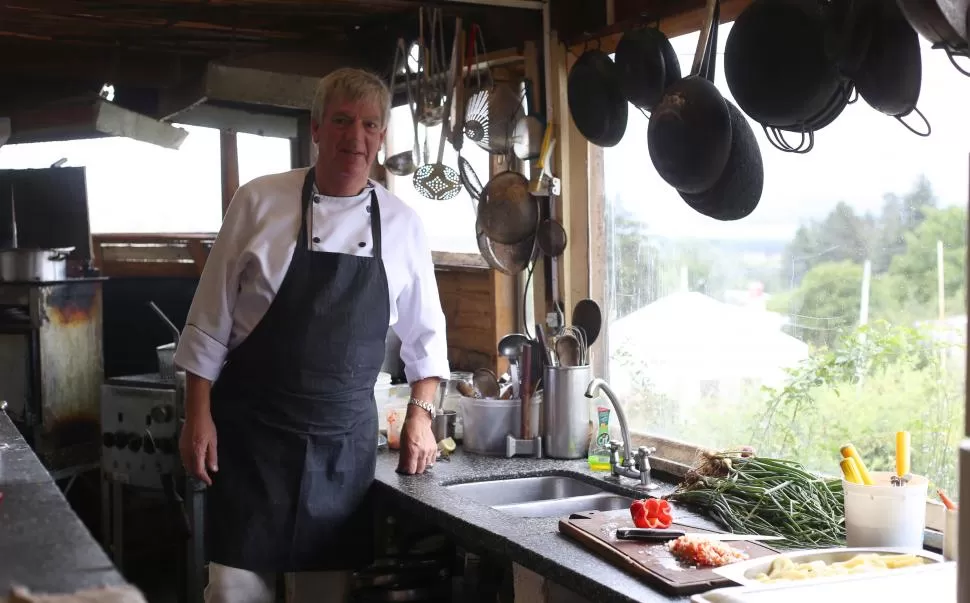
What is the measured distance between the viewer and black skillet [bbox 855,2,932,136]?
1.89 metres

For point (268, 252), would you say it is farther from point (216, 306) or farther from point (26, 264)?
point (26, 264)

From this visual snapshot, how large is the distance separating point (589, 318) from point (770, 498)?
1.02 metres

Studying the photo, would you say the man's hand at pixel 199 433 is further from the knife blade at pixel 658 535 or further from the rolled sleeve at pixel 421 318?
the knife blade at pixel 658 535

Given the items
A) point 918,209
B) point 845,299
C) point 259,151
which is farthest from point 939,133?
point 259,151

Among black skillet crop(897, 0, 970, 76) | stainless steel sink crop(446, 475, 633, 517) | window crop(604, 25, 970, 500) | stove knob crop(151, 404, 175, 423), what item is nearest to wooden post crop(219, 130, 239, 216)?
stove knob crop(151, 404, 175, 423)

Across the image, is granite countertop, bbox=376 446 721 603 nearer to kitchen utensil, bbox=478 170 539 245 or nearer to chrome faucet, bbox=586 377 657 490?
chrome faucet, bbox=586 377 657 490

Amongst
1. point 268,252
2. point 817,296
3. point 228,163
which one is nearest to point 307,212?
point 268,252

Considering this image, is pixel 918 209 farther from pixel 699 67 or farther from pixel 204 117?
pixel 204 117

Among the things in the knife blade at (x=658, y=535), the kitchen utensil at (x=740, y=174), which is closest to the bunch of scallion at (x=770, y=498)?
the knife blade at (x=658, y=535)

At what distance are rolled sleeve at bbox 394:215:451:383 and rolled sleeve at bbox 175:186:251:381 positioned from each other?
464 millimetres

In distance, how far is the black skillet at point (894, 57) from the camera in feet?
6.20

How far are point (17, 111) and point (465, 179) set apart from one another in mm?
3063

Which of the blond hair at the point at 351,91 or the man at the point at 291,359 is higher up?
the blond hair at the point at 351,91

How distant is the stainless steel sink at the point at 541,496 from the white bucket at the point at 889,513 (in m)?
0.80
